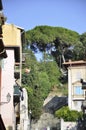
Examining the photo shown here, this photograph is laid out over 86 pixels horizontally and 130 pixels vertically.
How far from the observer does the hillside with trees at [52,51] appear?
7675cm

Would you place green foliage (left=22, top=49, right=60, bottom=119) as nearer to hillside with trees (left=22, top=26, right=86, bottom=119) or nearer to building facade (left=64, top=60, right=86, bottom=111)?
hillside with trees (left=22, top=26, right=86, bottom=119)

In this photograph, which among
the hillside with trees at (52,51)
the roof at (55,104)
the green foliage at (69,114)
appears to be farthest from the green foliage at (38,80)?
the green foliage at (69,114)

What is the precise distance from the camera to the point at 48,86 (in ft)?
247

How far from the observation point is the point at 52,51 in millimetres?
91188

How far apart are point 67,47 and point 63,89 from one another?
1532cm

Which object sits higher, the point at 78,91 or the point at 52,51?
the point at 52,51

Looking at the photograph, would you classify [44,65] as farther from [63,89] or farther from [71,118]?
[71,118]

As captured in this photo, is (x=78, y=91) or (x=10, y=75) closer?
(x=10, y=75)

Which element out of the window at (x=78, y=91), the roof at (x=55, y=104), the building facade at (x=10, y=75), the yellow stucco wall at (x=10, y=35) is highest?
the yellow stucco wall at (x=10, y=35)

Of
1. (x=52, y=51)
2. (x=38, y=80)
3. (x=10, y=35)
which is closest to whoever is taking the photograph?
(x=10, y=35)

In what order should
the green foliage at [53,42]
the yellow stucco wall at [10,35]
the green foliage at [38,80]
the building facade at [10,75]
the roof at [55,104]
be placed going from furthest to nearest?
1. the green foliage at [53,42]
2. the roof at [55,104]
3. the green foliage at [38,80]
4. the yellow stucco wall at [10,35]
5. the building facade at [10,75]

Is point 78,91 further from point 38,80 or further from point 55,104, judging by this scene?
point 38,80

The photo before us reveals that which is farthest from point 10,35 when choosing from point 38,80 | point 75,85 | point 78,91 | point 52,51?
point 52,51

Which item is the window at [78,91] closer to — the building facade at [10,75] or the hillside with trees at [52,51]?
the hillside with trees at [52,51]
